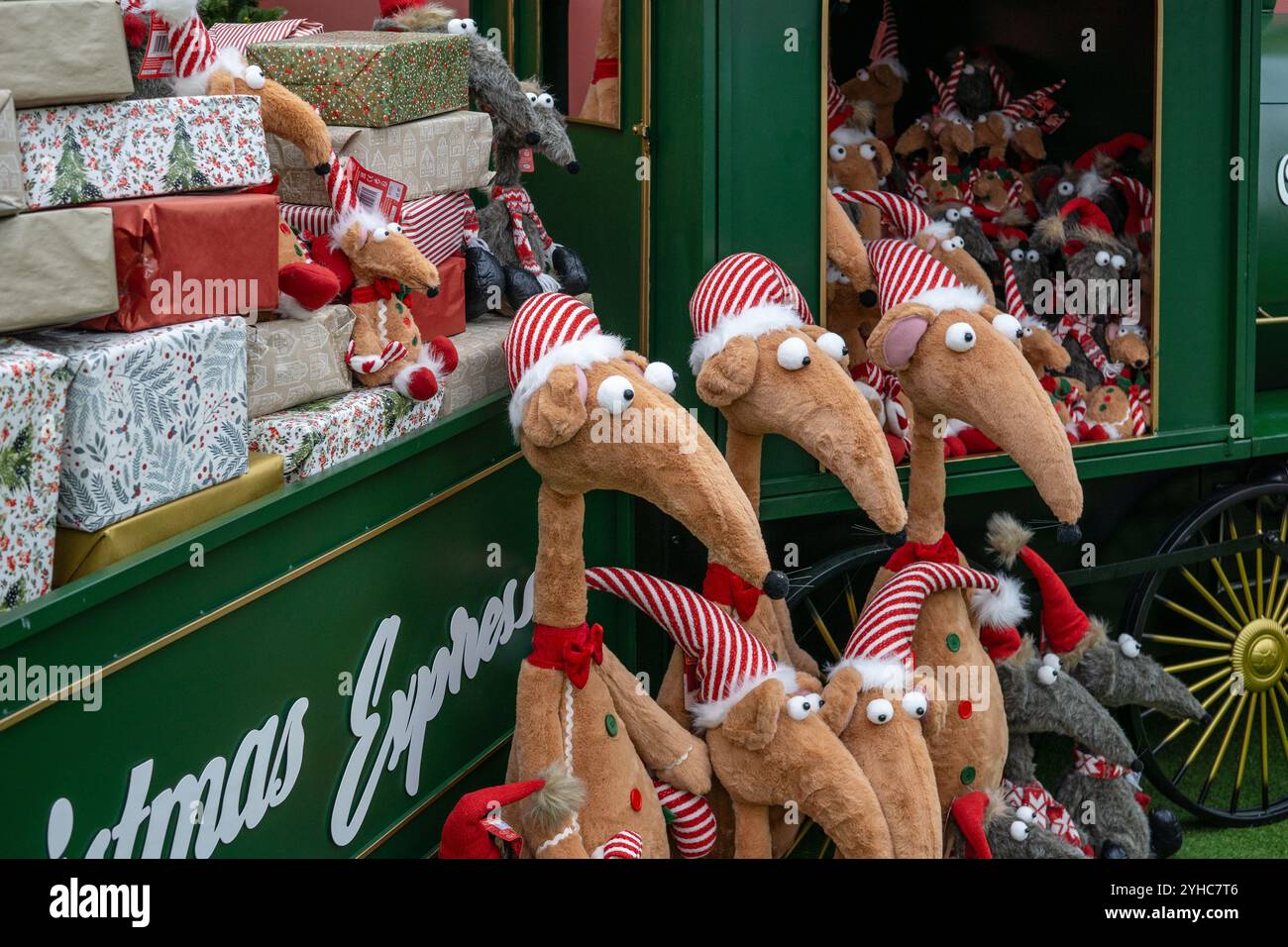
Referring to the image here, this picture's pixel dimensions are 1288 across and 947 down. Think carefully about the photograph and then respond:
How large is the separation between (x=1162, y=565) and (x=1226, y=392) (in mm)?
419

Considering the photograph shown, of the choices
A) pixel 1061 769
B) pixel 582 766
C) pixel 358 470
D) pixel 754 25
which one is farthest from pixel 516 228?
pixel 1061 769

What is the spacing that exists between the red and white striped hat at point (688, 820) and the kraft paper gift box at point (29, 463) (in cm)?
117

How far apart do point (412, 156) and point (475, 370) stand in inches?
16.0

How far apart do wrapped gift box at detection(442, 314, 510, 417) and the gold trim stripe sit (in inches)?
5.5

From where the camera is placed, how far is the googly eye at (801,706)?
256cm

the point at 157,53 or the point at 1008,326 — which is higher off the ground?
the point at 157,53

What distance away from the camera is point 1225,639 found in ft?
12.1

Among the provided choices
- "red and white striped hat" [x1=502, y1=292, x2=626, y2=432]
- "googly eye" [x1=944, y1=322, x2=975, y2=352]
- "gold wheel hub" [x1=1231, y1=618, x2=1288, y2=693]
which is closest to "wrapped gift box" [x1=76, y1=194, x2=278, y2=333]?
"red and white striped hat" [x1=502, y1=292, x2=626, y2=432]

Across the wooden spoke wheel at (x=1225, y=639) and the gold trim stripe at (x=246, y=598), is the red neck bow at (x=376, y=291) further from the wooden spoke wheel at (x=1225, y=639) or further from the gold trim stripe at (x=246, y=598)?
the wooden spoke wheel at (x=1225, y=639)

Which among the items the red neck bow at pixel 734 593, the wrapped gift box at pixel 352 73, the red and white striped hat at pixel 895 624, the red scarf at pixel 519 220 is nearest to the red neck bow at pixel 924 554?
the red and white striped hat at pixel 895 624

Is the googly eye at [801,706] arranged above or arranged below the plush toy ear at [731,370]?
below

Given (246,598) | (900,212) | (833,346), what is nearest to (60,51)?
(246,598)

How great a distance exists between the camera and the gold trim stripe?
68.1 inches

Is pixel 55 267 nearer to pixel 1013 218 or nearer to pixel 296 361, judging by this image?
pixel 296 361
